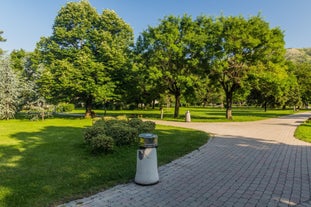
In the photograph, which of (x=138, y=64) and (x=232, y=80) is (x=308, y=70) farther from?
(x=138, y=64)

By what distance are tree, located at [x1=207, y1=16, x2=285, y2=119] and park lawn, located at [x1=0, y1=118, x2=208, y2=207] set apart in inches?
528

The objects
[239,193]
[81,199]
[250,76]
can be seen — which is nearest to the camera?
[81,199]

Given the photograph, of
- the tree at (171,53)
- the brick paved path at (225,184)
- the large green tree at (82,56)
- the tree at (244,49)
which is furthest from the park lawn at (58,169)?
the tree at (244,49)

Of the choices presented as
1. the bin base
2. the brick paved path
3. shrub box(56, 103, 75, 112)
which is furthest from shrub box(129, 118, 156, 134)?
shrub box(56, 103, 75, 112)

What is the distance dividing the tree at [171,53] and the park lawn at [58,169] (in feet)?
41.8

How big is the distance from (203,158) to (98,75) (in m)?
15.7

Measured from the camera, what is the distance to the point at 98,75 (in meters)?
20.4

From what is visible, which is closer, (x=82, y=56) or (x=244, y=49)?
(x=244, y=49)

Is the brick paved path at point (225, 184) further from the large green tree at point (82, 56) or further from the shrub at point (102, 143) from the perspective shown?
the large green tree at point (82, 56)

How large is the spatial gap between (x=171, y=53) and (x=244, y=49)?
6891 millimetres

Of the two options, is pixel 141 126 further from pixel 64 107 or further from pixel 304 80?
pixel 304 80

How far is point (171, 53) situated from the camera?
21359mm

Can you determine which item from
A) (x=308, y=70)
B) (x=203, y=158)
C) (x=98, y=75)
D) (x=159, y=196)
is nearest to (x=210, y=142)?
(x=203, y=158)

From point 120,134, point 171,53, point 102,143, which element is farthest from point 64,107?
point 102,143
